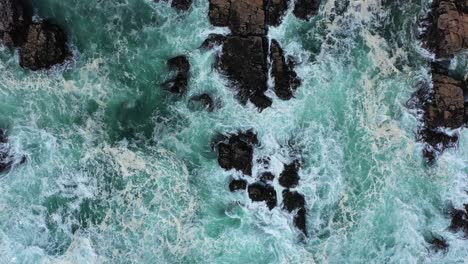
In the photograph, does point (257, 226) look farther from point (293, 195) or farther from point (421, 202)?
point (421, 202)

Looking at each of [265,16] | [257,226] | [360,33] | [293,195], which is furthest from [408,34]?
[257,226]

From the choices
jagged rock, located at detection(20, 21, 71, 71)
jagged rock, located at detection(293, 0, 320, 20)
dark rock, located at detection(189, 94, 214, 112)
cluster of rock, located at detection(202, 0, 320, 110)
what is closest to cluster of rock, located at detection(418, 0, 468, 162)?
jagged rock, located at detection(293, 0, 320, 20)

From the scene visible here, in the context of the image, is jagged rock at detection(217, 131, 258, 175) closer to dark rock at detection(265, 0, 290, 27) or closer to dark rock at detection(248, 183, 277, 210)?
dark rock at detection(248, 183, 277, 210)

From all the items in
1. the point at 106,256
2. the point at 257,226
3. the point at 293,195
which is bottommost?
the point at 106,256

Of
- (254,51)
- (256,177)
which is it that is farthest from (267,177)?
(254,51)

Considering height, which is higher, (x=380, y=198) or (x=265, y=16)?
(x=265, y=16)
